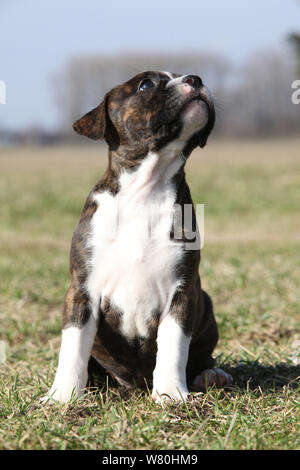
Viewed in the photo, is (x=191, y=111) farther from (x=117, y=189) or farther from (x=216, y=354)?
(x=216, y=354)

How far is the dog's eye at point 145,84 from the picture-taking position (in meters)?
3.26

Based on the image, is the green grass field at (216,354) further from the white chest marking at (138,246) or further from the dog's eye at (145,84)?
the dog's eye at (145,84)

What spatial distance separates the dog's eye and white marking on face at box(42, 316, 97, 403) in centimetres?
123

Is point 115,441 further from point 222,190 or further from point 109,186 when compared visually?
point 222,190

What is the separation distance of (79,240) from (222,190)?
14.7 m

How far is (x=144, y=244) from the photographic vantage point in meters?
3.20

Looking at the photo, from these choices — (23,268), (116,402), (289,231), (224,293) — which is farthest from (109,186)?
(289,231)

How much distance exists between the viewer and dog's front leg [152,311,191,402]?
3.12m

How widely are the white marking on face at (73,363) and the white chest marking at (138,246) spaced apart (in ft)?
0.57

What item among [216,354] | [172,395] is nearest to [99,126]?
[172,395]

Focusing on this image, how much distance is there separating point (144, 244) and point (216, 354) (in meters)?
1.72

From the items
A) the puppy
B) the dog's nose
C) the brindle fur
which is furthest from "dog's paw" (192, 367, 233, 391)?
the dog's nose

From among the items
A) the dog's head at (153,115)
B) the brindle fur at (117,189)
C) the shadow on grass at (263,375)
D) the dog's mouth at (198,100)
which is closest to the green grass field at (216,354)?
the shadow on grass at (263,375)

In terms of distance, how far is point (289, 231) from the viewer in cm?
1303
